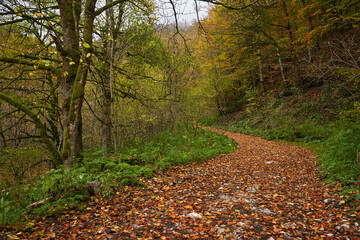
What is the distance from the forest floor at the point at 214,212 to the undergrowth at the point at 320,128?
18.8 inches

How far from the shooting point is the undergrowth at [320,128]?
4954 mm

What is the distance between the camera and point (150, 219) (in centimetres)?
348

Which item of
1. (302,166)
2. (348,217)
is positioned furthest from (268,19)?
(348,217)

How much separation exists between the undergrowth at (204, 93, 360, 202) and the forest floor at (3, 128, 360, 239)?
0.48 metres

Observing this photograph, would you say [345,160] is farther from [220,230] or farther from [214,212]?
[220,230]

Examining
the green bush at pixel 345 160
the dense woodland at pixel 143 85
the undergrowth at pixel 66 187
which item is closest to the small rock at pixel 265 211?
the dense woodland at pixel 143 85

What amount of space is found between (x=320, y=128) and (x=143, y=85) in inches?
366

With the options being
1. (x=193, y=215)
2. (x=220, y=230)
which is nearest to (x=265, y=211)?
(x=220, y=230)

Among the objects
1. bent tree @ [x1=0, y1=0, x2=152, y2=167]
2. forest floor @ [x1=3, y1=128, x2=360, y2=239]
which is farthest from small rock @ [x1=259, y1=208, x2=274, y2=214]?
bent tree @ [x1=0, y1=0, x2=152, y2=167]

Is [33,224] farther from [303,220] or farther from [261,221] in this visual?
[303,220]

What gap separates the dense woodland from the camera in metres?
4.65

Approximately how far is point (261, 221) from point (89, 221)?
2808 mm

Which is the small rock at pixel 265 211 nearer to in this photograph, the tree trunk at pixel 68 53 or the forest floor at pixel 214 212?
the forest floor at pixel 214 212

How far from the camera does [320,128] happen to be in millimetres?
10859
